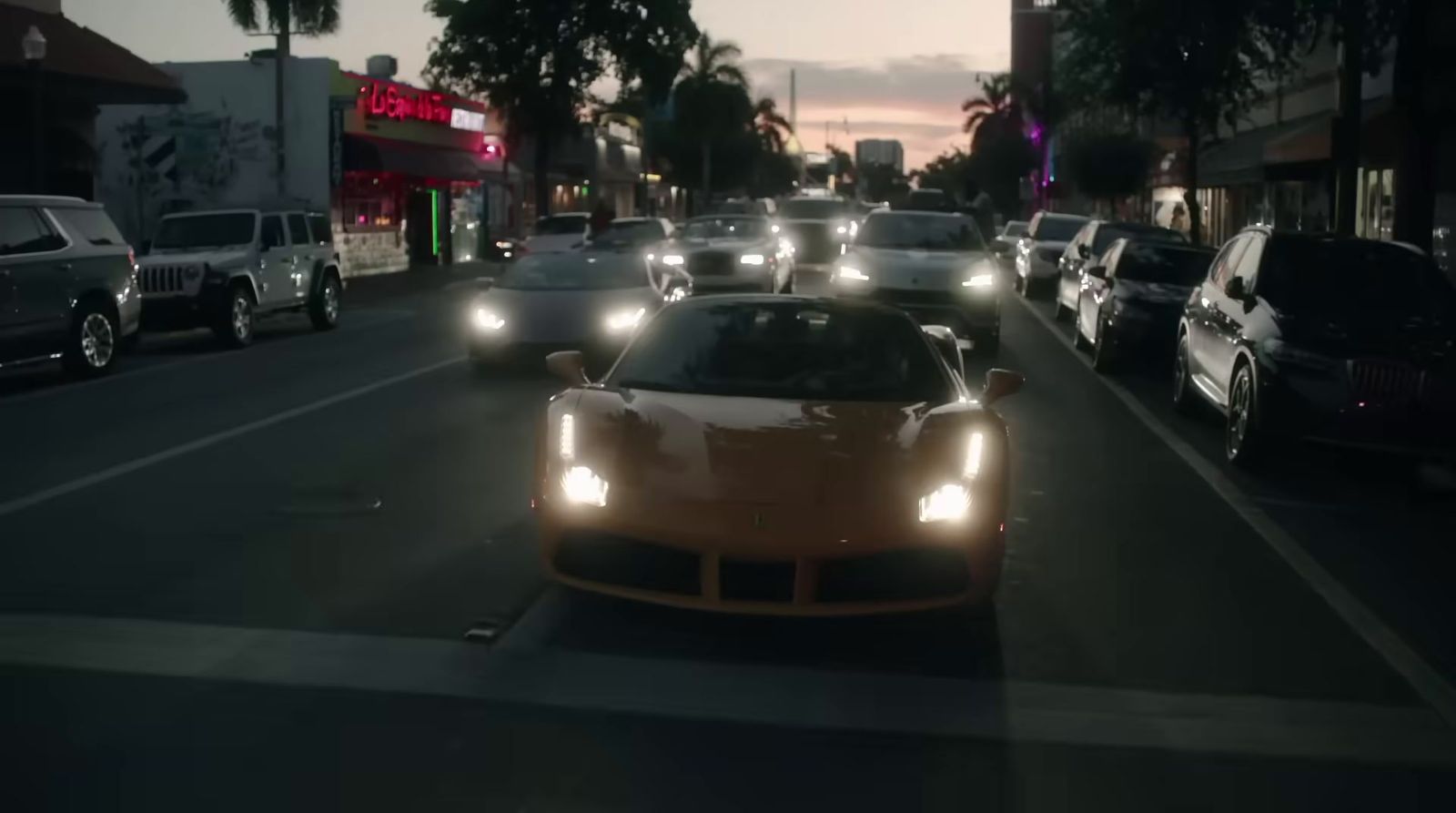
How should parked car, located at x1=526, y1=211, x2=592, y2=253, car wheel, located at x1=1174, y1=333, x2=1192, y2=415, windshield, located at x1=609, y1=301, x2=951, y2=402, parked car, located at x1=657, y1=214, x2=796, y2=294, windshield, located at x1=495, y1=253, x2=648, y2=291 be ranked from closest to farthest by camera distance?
windshield, located at x1=609, y1=301, x2=951, y2=402, car wheel, located at x1=1174, y1=333, x2=1192, y2=415, windshield, located at x1=495, y1=253, x2=648, y2=291, parked car, located at x1=657, y1=214, x2=796, y2=294, parked car, located at x1=526, y1=211, x2=592, y2=253

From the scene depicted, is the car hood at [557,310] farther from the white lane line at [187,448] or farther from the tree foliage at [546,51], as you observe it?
the tree foliage at [546,51]

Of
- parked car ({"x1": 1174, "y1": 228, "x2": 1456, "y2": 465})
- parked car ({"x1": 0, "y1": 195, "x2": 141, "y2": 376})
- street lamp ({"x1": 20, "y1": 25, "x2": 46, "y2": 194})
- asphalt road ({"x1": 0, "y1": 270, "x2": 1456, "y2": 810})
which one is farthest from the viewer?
street lamp ({"x1": 20, "y1": 25, "x2": 46, "y2": 194})

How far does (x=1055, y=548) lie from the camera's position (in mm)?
9016

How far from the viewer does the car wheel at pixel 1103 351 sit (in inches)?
736

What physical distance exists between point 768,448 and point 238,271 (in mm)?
17166

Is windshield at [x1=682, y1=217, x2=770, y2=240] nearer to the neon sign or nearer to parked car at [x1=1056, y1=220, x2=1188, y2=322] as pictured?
parked car at [x1=1056, y1=220, x2=1188, y2=322]

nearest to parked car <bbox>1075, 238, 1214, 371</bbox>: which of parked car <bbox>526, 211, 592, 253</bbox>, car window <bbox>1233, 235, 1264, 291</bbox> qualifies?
car window <bbox>1233, 235, 1264, 291</bbox>

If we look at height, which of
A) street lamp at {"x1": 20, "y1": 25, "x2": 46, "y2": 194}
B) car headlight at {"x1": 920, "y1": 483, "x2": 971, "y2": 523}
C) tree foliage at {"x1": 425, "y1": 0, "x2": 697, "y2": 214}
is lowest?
car headlight at {"x1": 920, "y1": 483, "x2": 971, "y2": 523}

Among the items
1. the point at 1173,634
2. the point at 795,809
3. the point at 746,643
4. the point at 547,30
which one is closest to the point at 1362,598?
the point at 1173,634

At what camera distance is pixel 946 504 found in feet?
22.1

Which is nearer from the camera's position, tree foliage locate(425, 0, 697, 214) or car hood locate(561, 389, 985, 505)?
car hood locate(561, 389, 985, 505)

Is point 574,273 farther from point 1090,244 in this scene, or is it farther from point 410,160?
point 410,160

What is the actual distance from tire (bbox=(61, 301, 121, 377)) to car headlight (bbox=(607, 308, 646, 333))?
5.54 m

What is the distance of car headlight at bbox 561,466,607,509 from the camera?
22.4 feet
